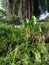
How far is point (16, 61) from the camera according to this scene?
5.60 meters

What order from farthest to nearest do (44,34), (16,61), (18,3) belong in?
(18,3)
(44,34)
(16,61)

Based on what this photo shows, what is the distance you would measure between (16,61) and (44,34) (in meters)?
0.97

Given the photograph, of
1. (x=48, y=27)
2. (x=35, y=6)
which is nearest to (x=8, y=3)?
(x=35, y=6)

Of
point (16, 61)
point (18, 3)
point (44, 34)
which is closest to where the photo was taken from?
point (16, 61)

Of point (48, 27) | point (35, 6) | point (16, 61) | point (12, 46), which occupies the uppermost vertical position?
point (35, 6)

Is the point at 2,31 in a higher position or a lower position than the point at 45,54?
higher

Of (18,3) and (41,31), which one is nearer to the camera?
(41,31)

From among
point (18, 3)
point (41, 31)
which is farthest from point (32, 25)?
point (18, 3)

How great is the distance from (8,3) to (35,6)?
205 cm

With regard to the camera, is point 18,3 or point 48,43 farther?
point 18,3

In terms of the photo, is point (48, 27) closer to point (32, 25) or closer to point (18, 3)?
point (32, 25)

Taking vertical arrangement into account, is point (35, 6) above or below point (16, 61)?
above

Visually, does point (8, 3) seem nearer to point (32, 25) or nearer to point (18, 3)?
point (18, 3)

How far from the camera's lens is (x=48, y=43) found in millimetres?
6199
